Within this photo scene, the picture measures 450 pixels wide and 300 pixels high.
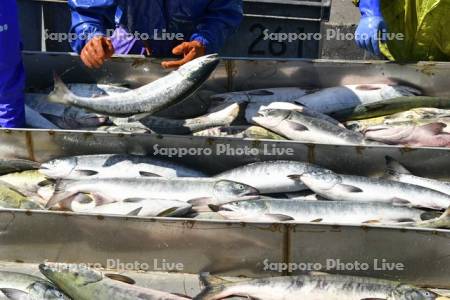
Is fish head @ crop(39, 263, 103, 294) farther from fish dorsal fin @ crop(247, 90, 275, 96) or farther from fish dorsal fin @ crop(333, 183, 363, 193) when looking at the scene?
fish dorsal fin @ crop(247, 90, 275, 96)

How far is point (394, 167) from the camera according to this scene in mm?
2980

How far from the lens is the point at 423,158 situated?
2.99 metres

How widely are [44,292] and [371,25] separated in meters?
2.57

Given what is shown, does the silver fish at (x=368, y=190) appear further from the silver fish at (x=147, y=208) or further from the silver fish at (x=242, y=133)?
the silver fish at (x=147, y=208)

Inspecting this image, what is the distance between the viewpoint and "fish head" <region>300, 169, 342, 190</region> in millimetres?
2875

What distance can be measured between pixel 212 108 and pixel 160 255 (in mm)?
1198

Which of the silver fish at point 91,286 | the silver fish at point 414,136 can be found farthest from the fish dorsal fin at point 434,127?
the silver fish at point 91,286

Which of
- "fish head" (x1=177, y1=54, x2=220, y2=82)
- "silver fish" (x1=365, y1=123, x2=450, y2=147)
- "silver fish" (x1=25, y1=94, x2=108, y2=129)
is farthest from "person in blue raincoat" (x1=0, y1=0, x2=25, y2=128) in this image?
"silver fish" (x1=365, y1=123, x2=450, y2=147)

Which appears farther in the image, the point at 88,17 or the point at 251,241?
the point at 88,17

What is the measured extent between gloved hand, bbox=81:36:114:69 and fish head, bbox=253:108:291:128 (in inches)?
35.2

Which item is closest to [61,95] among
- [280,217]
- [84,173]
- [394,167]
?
[84,173]

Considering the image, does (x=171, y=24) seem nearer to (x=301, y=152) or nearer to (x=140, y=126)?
(x=140, y=126)

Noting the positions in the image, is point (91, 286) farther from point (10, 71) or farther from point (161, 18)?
point (161, 18)

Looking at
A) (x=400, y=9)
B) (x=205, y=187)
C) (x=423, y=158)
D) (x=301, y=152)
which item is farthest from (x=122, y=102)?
(x=400, y=9)
